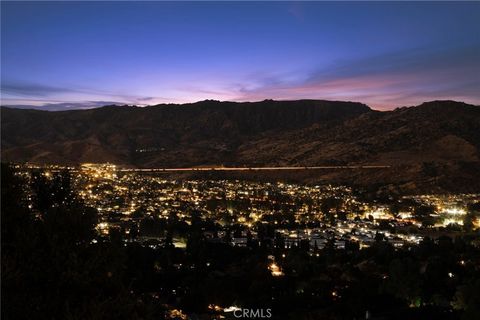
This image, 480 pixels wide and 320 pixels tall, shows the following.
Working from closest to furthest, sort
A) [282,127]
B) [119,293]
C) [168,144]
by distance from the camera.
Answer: [119,293]
[168,144]
[282,127]

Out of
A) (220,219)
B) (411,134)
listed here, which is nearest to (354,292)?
(220,219)

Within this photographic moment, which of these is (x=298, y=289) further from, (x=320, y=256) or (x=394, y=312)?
(x=320, y=256)

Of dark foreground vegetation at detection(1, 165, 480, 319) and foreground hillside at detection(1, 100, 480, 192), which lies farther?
foreground hillside at detection(1, 100, 480, 192)

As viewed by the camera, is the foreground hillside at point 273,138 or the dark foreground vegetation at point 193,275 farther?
the foreground hillside at point 273,138
